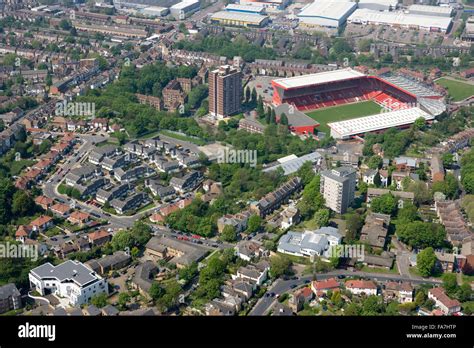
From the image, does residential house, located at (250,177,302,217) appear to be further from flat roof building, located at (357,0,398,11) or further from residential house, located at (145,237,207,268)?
flat roof building, located at (357,0,398,11)

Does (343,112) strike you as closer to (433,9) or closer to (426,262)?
(426,262)

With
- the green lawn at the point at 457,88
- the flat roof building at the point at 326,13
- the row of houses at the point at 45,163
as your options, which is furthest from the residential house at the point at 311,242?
the flat roof building at the point at 326,13

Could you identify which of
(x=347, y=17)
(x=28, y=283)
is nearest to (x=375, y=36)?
(x=347, y=17)

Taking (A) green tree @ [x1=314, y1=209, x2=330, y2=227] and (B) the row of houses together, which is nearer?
(A) green tree @ [x1=314, y1=209, x2=330, y2=227]

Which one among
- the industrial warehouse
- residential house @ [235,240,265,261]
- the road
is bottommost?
the road

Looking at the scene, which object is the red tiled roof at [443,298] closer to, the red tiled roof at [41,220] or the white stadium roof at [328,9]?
the red tiled roof at [41,220]

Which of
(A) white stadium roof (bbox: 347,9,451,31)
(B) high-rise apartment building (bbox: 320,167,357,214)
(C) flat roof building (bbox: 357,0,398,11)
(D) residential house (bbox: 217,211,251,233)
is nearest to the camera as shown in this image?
(D) residential house (bbox: 217,211,251,233)

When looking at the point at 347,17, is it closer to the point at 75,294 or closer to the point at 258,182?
the point at 258,182

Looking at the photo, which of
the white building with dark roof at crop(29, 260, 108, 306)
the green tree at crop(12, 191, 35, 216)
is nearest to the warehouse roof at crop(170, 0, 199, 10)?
the green tree at crop(12, 191, 35, 216)
